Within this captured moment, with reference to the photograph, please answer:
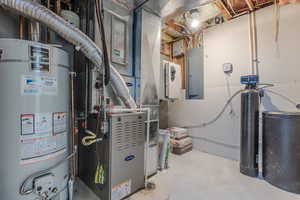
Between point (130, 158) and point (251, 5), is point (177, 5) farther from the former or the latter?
point (130, 158)

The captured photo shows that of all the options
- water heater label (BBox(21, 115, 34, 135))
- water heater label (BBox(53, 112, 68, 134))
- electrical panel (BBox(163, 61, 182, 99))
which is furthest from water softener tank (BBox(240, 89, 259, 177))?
water heater label (BBox(21, 115, 34, 135))

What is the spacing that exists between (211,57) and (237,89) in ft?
2.91

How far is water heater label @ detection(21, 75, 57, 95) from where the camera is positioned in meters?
1.06

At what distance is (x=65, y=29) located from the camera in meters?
1.27

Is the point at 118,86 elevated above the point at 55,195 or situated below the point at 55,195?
above

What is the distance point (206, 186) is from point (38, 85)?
7.11 ft

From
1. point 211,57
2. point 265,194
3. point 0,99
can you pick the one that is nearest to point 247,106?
point 265,194

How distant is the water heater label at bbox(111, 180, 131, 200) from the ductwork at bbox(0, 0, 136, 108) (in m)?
0.88

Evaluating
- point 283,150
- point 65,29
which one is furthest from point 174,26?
point 283,150

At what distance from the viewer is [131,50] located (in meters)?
2.09

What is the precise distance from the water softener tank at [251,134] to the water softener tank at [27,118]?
246 centimetres

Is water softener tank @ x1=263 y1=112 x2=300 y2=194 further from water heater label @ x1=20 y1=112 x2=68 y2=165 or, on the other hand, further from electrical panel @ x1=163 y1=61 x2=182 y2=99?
water heater label @ x1=20 y1=112 x2=68 y2=165

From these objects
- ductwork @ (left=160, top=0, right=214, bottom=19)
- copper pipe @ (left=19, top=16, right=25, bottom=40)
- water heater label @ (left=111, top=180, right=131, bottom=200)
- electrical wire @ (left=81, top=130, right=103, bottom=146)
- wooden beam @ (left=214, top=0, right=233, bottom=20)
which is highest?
wooden beam @ (left=214, top=0, right=233, bottom=20)

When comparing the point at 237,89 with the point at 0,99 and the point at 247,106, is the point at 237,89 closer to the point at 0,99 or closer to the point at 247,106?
the point at 247,106
